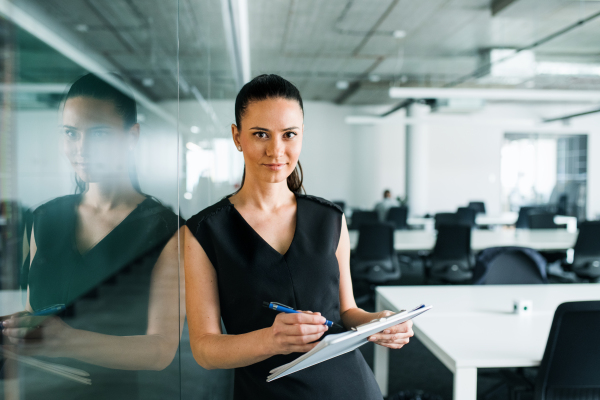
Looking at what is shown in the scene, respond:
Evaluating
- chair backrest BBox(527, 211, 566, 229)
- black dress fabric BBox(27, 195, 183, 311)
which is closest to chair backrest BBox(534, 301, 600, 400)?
black dress fabric BBox(27, 195, 183, 311)

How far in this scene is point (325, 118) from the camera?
1202 cm

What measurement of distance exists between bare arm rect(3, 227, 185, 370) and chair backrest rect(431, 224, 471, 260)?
12.6 ft

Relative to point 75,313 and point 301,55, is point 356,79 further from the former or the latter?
point 75,313

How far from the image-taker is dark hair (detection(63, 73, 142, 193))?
1.90 ft

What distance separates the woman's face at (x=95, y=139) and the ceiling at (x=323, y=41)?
0.05 metres

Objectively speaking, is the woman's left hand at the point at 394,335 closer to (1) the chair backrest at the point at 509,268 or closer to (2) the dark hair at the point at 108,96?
(2) the dark hair at the point at 108,96

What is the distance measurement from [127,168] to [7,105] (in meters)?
0.32

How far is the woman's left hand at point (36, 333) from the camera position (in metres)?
0.48

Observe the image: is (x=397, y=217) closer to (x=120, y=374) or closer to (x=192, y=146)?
(x=192, y=146)

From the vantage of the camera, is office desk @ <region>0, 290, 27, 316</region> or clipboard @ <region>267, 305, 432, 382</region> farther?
clipboard @ <region>267, 305, 432, 382</region>

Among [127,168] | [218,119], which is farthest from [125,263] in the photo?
[218,119]

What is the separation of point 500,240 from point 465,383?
4235 mm

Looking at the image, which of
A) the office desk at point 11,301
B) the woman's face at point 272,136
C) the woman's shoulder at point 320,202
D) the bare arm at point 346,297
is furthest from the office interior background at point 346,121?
the bare arm at point 346,297

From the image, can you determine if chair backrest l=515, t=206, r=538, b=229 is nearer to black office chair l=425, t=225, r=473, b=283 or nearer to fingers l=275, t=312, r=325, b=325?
black office chair l=425, t=225, r=473, b=283
